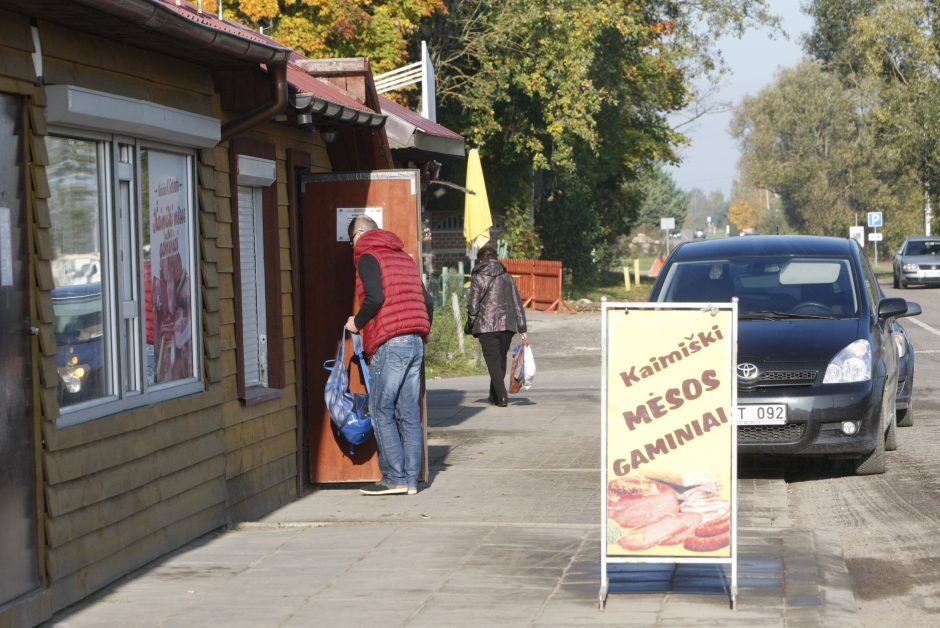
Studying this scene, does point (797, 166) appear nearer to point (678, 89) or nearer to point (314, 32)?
point (678, 89)

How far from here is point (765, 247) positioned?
1135 cm

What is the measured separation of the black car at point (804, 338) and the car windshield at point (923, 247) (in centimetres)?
3540

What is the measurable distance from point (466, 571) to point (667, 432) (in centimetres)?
141

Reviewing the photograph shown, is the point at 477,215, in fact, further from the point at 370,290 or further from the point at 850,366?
the point at 370,290

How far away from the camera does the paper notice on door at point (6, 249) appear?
5.75m

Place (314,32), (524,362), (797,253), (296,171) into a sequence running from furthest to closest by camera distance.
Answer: (314,32) < (524,362) < (797,253) < (296,171)

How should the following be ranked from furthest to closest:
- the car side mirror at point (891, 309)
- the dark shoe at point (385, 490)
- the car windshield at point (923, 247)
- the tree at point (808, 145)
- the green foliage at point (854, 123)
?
the tree at point (808, 145), the green foliage at point (854, 123), the car windshield at point (923, 247), the car side mirror at point (891, 309), the dark shoe at point (385, 490)

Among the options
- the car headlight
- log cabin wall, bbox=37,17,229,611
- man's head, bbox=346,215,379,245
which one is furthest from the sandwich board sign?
the car headlight

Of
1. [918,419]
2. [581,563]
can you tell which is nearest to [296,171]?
[581,563]

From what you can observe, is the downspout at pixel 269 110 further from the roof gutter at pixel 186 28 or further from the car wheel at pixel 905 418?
the car wheel at pixel 905 418

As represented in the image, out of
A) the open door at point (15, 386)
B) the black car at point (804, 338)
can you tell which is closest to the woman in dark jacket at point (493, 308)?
the black car at point (804, 338)

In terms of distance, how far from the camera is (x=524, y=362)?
15.0 m

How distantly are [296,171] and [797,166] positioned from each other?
8492 centimetres

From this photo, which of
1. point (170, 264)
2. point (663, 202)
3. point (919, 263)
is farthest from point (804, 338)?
point (663, 202)
